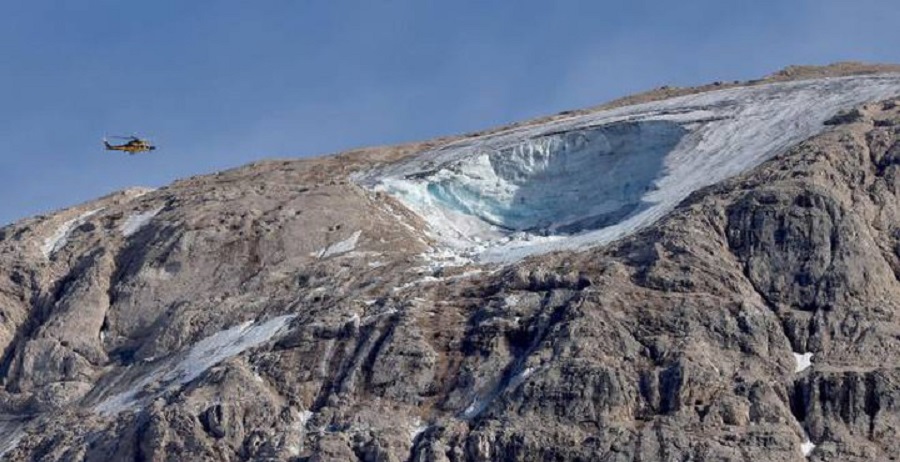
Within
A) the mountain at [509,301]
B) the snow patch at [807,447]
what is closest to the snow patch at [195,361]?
the mountain at [509,301]

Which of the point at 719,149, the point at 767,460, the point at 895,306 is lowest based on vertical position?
the point at 767,460

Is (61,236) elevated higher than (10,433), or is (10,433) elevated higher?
(61,236)

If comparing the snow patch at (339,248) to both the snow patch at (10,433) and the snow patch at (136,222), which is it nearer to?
the snow patch at (136,222)

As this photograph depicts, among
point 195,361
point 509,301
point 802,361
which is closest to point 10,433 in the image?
point 195,361

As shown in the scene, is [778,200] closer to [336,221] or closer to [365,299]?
[365,299]

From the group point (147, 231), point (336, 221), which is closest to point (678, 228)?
point (336, 221)

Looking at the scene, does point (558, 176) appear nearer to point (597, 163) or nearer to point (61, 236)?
point (597, 163)

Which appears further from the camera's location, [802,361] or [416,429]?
[802,361]
